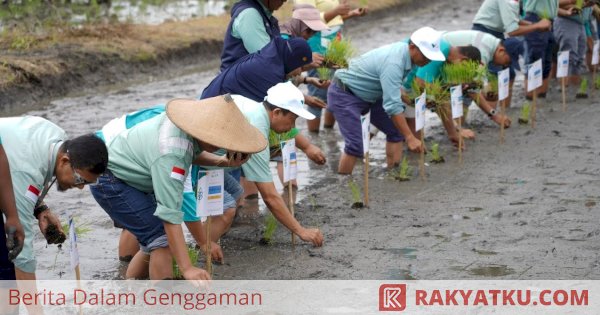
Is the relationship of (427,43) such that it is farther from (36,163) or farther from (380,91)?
(36,163)

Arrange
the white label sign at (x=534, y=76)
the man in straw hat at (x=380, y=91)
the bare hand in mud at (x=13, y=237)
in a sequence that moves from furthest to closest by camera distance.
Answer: the white label sign at (x=534, y=76) → the man in straw hat at (x=380, y=91) → the bare hand in mud at (x=13, y=237)

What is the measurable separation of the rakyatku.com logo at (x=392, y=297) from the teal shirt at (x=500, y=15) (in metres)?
5.22

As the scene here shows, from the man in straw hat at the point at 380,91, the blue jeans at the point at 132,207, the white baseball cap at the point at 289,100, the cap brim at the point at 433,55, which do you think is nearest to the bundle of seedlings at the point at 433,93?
the man in straw hat at the point at 380,91

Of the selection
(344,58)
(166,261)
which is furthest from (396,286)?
(344,58)

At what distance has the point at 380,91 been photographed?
26.8 ft

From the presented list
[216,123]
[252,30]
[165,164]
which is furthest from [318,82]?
[165,164]

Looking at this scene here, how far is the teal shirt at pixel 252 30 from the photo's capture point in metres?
6.95

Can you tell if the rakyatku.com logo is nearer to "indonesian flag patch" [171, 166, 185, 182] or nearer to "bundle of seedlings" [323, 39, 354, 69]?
"indonesian flag patch" [171, 166, 185, 182]

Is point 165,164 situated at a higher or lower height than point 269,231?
higher

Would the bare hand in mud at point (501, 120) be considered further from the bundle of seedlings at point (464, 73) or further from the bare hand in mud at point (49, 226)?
the bare hand in mud at point (49, 226)

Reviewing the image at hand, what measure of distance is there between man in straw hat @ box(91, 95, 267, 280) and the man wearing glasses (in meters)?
0.49

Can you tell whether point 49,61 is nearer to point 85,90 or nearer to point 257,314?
point 85,90

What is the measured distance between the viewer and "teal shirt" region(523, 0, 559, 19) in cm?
1038

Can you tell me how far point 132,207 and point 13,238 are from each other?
3.89 feet
